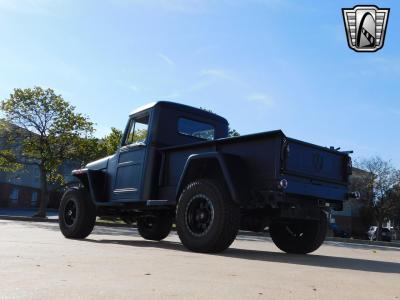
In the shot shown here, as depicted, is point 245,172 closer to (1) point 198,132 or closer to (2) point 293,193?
(2) point 293,193

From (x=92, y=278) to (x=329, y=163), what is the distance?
4764 mm

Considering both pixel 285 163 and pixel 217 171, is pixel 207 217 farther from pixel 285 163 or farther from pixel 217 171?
pixel 285 163

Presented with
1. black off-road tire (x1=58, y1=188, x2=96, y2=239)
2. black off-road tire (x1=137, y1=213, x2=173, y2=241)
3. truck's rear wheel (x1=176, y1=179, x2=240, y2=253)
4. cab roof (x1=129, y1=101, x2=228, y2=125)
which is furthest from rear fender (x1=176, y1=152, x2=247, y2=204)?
black off-road tire (x1=137, y1=213, x2=173, y2=241)

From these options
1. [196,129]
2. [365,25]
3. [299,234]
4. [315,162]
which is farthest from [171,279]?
[365,25]

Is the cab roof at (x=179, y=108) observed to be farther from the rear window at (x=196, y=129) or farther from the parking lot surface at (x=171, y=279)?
the parking lot surface at (x=171, y=279)

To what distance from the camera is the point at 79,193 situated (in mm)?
10570

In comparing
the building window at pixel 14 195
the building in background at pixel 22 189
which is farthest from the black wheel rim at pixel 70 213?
the building window at pixel 14 195

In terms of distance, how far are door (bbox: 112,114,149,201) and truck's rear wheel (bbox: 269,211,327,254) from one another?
8.44 feet

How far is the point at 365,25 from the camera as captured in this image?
407 inches

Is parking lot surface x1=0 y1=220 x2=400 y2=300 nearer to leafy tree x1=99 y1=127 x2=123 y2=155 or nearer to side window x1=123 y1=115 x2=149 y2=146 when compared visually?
side window x1=123 y1=115 x2=149 y2=146

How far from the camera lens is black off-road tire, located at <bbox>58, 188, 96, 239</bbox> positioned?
33.6 feet

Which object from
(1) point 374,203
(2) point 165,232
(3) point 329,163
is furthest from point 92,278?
(1) point 374,203

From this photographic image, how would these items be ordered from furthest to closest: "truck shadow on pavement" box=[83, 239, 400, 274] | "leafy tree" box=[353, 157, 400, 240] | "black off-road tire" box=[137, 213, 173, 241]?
"leafy tree" box=[353, 157, 400, 240]
"black off-road tire" box=[137, 213, 173, 241]
"truck shadow on pavement" box=[83, 239, 400, 274]

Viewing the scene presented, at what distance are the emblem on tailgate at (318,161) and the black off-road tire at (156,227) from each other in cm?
433
